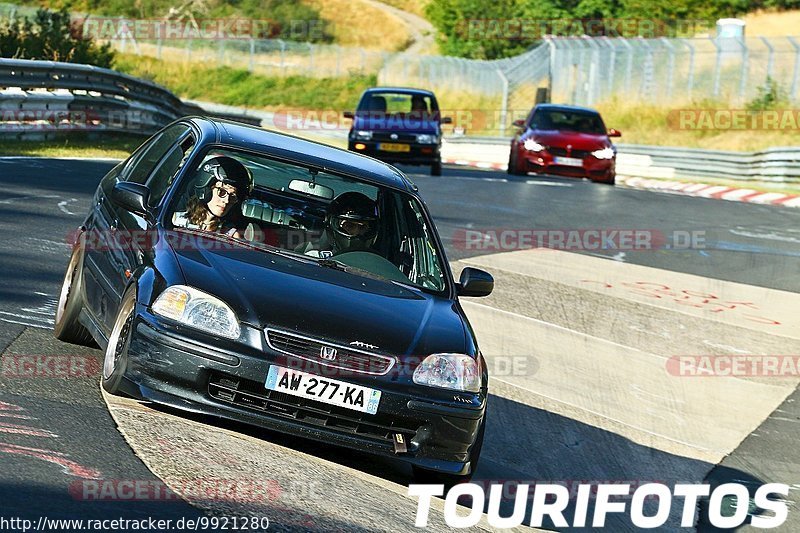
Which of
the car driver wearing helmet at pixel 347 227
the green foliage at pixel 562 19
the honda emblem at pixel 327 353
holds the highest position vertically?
the green foliage at pixel 562 19

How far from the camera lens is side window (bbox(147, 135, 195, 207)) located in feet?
23.4

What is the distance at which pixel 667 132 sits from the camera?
4341 centimetres

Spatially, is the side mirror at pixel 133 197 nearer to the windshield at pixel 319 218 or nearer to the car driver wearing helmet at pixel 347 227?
the windshield at pixel 319 218

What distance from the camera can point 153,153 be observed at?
7.95 metres

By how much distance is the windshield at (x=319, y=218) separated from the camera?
23.2 feet

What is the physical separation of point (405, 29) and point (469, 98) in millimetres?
48151

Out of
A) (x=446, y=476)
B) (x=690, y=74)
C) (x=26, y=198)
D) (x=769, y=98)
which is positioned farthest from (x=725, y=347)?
(x=690, y=74)

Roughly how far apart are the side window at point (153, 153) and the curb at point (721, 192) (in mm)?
19920

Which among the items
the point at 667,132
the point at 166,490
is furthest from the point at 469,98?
the point at 166,490

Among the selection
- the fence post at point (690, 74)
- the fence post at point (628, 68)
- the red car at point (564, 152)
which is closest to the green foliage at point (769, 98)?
the fence post at point (690, 74)

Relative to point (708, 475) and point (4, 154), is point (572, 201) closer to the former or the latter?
point (4, 154)

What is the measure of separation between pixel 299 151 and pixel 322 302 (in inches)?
55.0

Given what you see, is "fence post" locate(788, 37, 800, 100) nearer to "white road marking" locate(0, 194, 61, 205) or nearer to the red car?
the red car

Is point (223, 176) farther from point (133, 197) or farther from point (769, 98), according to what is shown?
point (769, 98)
